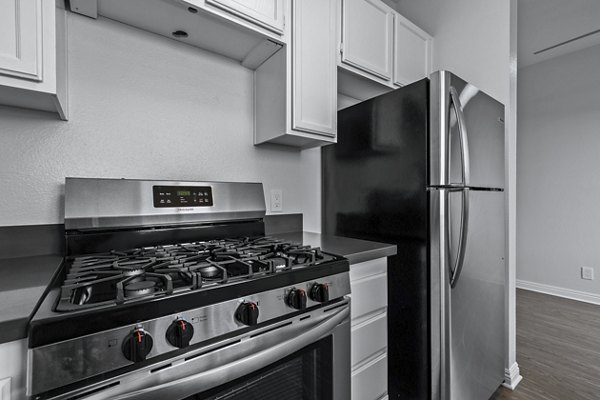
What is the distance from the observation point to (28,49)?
2.70 feet

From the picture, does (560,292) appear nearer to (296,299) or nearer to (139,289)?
(296,299)

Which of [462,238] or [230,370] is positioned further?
[462,238]

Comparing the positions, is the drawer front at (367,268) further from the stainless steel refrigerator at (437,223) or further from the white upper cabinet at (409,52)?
the white upper cabinet at (409,52)

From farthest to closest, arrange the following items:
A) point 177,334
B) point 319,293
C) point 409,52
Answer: point 409,52
point 319,293
point 177,334

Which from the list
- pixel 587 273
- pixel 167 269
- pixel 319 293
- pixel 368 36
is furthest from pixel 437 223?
pixel 587 273

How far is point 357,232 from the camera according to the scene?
65.9 inches

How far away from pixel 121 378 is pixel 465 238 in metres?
1.38

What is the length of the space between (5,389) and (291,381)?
649 mm

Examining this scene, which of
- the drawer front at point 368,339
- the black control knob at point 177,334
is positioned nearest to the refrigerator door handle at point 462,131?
the drawer front at point 368,339

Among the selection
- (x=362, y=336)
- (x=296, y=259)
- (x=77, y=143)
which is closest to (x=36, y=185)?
(x=77, y=143)

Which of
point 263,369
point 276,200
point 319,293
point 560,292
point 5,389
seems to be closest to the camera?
point 5,389

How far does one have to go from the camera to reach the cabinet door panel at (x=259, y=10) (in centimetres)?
115

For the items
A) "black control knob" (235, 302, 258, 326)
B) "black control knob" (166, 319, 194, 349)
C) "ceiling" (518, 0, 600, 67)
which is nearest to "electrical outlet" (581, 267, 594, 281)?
"ceiling" (518, 0, 600, 67)

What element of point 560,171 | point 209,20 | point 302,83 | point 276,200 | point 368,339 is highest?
point 209,20
